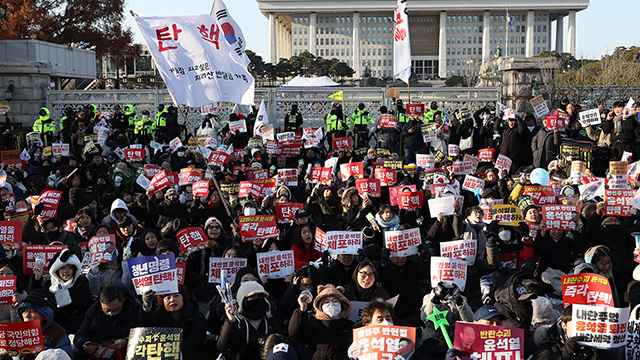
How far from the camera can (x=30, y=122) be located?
65.7 feet

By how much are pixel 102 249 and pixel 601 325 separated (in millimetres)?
4494

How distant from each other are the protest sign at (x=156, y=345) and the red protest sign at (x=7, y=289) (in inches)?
65.3

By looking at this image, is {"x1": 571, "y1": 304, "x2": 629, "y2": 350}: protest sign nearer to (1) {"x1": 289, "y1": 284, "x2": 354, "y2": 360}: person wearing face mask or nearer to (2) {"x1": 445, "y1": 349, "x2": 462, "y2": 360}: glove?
(2) {"x1": 445, "y1": 349, "x2": 462, "y2": 360}: glove

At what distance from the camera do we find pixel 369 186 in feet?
32.0

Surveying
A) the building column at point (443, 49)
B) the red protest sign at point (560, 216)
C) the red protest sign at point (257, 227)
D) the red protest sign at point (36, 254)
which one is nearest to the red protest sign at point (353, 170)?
the red protest sign at point (257, 227)

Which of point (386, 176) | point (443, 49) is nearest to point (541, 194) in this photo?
point (386, 176)

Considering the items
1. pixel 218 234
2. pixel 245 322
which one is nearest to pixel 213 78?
pixel 218 234

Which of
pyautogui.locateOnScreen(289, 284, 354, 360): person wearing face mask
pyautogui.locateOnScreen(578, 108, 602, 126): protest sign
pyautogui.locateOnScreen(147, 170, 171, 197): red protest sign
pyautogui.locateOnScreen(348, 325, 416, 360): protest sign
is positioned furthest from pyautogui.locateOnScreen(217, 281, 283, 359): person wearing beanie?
pyautogui.locateOnScreen(578, 108, 602, 126): protest sign

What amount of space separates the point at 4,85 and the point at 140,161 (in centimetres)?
828

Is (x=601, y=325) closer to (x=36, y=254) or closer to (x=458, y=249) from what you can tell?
(x=458, y=249)

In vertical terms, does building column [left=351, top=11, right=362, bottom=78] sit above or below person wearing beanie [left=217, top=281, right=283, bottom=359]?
above

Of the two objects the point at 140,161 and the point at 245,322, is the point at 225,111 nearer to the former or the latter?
the point at 140,161

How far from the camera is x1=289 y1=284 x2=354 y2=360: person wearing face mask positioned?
4.89 metres

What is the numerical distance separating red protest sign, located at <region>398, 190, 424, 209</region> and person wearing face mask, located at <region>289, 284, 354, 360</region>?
158 inches
